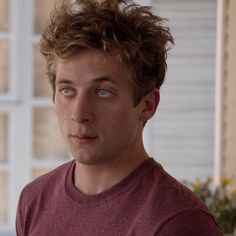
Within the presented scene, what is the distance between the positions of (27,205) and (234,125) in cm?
239

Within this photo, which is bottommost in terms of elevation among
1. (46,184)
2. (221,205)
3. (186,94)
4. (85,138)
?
(221,205)

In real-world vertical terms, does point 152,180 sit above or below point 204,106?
above

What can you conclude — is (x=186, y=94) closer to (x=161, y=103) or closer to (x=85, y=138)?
(x=161, y=103)

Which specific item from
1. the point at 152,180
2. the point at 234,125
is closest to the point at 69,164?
the point at 152,180

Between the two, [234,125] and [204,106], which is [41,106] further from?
[234,125]

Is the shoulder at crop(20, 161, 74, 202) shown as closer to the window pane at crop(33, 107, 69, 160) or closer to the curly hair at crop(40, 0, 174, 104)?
the curly hair at crop(40, 0, 174, 104)

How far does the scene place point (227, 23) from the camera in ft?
12.3

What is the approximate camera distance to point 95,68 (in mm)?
1247

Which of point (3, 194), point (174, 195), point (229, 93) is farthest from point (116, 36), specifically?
point (3, 194)

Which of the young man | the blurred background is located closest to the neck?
the young man

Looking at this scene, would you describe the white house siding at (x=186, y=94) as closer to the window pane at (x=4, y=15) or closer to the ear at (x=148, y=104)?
the window pane at (x=4, y=15)

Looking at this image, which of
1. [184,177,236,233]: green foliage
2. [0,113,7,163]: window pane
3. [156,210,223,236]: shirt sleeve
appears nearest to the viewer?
[156,210,223,236]: shirt sleeve

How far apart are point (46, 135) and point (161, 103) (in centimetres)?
81

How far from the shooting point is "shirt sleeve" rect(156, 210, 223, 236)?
47.3 inches
